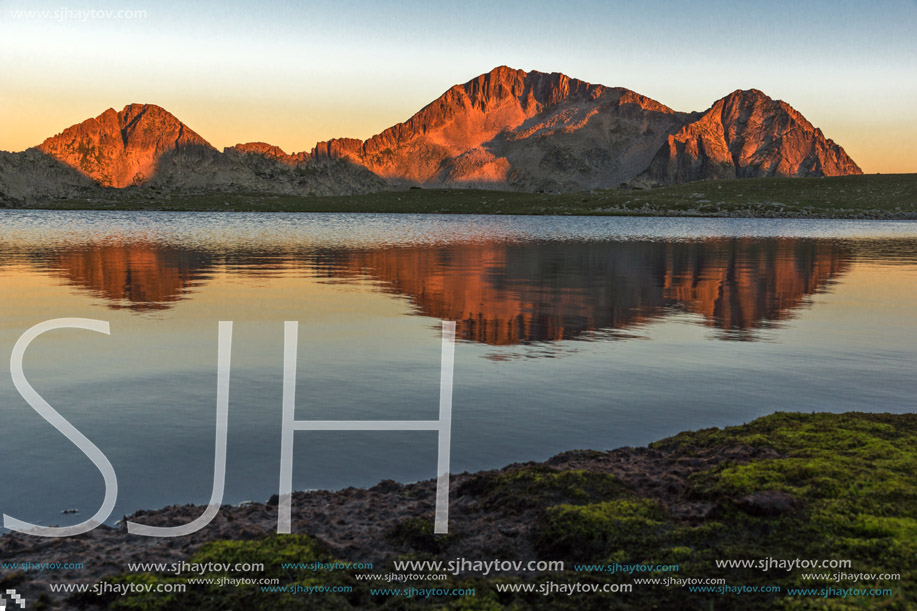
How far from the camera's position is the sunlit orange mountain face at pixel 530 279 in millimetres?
23484

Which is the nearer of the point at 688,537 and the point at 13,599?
the point at 13,599

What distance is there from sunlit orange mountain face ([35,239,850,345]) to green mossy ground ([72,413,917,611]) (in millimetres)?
10627

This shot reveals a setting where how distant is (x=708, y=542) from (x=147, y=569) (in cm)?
Answer: 517

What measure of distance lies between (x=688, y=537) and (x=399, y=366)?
987 centimetres

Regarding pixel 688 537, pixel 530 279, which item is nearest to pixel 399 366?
pixel 688 537

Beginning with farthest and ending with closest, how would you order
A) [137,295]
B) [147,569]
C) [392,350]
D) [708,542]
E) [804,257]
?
[804,257]
[137,295]
[392,350]
[708,542]
[147,569]

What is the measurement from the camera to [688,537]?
7.04 metres

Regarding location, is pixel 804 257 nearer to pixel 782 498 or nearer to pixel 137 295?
pixel 137 295

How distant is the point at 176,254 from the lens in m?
47.4

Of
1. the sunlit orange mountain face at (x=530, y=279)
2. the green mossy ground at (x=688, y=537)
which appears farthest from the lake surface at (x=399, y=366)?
the green mossy ground at (x=688, y=537)

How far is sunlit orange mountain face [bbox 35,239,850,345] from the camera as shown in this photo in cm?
2348

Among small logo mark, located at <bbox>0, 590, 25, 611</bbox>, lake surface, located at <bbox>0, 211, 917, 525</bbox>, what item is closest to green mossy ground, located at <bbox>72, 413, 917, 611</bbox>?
small logo mark, located at <bbox>0, 590, 25, 611</bbox>

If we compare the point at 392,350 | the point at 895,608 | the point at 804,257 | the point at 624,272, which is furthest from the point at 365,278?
the point at 804,257

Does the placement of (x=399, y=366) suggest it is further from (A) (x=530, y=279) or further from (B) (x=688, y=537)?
(A) (x=530, y=279)
